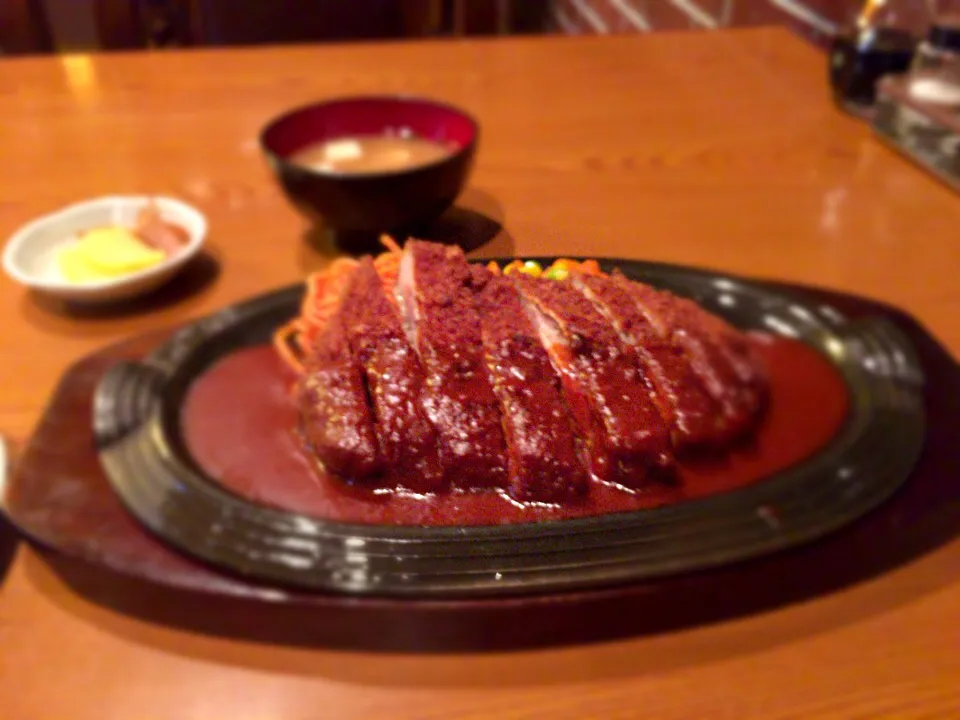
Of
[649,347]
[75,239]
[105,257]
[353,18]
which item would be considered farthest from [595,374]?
[353,18]

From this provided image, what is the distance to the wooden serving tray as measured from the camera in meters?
0.59

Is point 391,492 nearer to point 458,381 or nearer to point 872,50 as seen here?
point 458,381

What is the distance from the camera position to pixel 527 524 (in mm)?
328

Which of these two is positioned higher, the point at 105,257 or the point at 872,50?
the point at 872,50

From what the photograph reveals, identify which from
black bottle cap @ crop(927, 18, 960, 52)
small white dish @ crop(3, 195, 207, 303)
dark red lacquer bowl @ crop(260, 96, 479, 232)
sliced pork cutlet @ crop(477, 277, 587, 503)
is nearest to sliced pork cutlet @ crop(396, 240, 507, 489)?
sliced pork cutlet @ crop(477, 277, 587, 503)

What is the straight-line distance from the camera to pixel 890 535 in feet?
2.10

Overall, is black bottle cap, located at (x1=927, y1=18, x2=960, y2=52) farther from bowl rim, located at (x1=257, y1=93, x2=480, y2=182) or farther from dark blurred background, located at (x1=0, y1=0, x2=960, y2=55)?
bowl rim, located at (x1=257, y1=93, x2=480, y2=182)

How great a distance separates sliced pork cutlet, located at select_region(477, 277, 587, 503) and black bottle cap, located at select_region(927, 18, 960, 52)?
51.8 inches

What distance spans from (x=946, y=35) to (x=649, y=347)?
129 centimetres

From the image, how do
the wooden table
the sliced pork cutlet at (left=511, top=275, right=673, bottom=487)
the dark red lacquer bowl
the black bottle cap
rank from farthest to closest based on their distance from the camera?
the black bottle cap < the dark red lacquer bowl < the wooden table < the sliced pork cutlet at (left=511, top=275, right=673, bottom=487)

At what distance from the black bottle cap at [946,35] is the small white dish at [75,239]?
119cm

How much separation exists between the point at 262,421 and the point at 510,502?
17.9 inches

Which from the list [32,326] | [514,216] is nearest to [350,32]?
[32,326]

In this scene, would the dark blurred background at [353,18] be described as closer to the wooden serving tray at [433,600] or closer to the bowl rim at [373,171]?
the bowl rim at [373,171]
